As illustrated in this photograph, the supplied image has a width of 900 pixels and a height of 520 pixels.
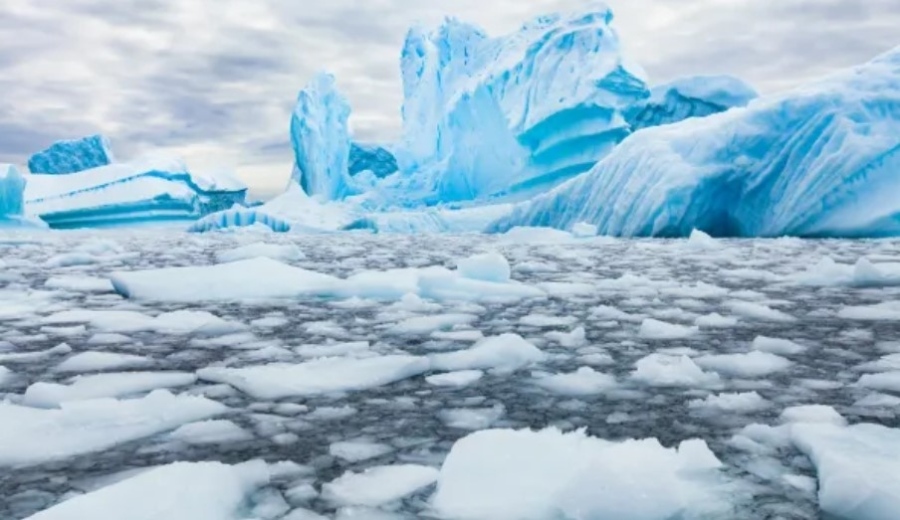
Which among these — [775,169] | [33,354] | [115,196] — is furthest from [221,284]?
[115,196]

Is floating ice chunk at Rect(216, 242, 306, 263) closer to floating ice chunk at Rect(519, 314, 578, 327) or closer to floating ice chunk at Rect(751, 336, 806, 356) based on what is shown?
floating ice chunk at Rect(519, 314, 578, 327)

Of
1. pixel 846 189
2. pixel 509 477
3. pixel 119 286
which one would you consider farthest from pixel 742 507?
pixel 846 189

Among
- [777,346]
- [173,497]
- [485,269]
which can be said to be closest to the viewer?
[173,497]

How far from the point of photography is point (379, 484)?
4.93 feet

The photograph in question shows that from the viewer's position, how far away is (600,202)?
14852mm

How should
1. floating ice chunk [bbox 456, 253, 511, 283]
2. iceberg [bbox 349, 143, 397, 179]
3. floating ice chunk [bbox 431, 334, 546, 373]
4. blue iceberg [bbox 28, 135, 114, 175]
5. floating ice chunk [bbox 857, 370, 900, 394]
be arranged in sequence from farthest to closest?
iceberg [bbox 349, 143, 397, 179], blue iceberg [bbox 28, 135, 114, 175], floating ice chunk [bbox 456, 253, 511, 283], floating ice chunk [bbox 431, 334, 546, 373], floating ice chunk [bbox 857, 370, 900, 394]

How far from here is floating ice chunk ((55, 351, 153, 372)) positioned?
2.58m

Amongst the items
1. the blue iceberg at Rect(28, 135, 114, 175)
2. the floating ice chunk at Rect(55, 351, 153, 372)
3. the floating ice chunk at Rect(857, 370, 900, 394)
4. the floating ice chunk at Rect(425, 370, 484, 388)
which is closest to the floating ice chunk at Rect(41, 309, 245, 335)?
the floating ice chunk at Rect(55, 351, 153, 372)

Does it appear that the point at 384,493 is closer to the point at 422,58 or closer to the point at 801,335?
the point at 801,335

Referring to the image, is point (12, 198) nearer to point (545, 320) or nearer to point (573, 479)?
point (545, 320)

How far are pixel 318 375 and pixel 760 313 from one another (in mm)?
2346

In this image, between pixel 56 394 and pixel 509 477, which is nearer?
pixel 509 477

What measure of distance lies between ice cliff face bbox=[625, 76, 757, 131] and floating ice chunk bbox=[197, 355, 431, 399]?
19.2m

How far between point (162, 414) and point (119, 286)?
3369 millimetres
